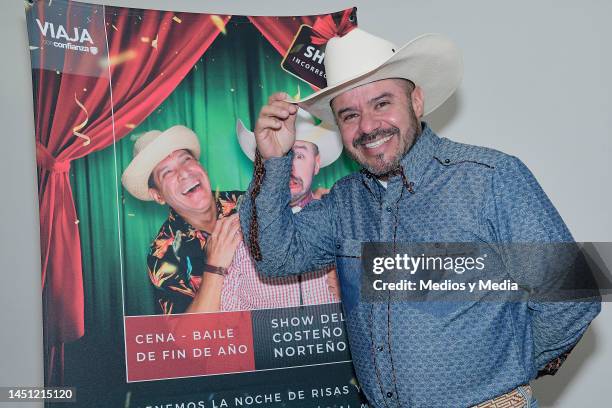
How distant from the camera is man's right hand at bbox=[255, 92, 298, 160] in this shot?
1.90m

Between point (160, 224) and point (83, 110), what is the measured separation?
1.49ft

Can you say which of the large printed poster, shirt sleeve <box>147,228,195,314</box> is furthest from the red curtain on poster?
shirt sleeve <box>147,228,195,314</box>

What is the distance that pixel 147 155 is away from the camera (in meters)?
2.12

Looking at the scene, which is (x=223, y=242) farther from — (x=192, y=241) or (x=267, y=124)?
(x=267, y=124)

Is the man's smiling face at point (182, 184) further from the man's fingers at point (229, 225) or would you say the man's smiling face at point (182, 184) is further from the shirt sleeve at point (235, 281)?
the shirt sleeve at point (235, 281)

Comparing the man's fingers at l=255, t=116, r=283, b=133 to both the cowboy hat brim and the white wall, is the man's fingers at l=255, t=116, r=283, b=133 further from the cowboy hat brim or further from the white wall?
the white wall

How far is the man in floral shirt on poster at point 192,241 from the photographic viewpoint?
6.92 feet

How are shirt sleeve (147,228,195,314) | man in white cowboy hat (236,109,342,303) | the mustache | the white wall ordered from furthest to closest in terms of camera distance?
the white wall, man in white cowboy hat (236,109,342,303), shirt sleeve (147,228,195,314), the mustache

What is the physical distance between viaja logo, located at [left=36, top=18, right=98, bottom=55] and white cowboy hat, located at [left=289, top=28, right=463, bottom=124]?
2.47 feet

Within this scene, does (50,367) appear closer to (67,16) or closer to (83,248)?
(83,248)

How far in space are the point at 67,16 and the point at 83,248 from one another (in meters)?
0.76

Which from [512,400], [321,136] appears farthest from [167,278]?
[512,400]

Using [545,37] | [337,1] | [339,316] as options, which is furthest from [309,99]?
[545,37]

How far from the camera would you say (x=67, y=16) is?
6.75 ft
